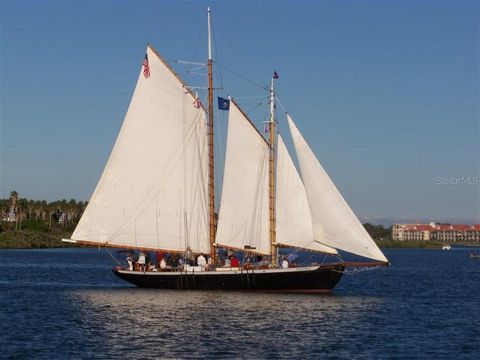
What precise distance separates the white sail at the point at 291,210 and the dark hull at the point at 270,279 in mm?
2332

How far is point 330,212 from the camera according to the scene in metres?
63.9

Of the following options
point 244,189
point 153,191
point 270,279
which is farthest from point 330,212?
point 153,191

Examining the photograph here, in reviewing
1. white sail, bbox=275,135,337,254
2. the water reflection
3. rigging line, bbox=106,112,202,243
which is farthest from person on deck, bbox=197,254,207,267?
white sail, bbox=275,135,337,254

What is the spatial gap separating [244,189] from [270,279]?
758 cm

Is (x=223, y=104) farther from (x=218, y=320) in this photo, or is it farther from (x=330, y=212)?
(x=218, y=320)

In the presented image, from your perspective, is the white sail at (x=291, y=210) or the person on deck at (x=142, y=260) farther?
the person on deck at (x=142, y=260)

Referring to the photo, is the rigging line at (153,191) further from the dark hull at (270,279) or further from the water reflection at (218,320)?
the dark hull at (270,279)

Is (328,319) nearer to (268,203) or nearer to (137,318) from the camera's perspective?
(137,318)

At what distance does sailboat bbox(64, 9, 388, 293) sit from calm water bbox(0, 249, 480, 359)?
6.61 feet

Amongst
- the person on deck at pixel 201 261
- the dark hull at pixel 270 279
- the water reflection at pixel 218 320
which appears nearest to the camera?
the water reflection at pixel 218 320

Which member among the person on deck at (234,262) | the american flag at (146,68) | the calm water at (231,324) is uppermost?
the american flag at (146,68)

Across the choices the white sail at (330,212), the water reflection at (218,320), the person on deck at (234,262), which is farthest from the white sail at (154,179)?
the white sail at (330,212)

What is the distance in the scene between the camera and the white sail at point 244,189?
225ft

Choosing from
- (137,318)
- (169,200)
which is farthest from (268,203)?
(137,318)
